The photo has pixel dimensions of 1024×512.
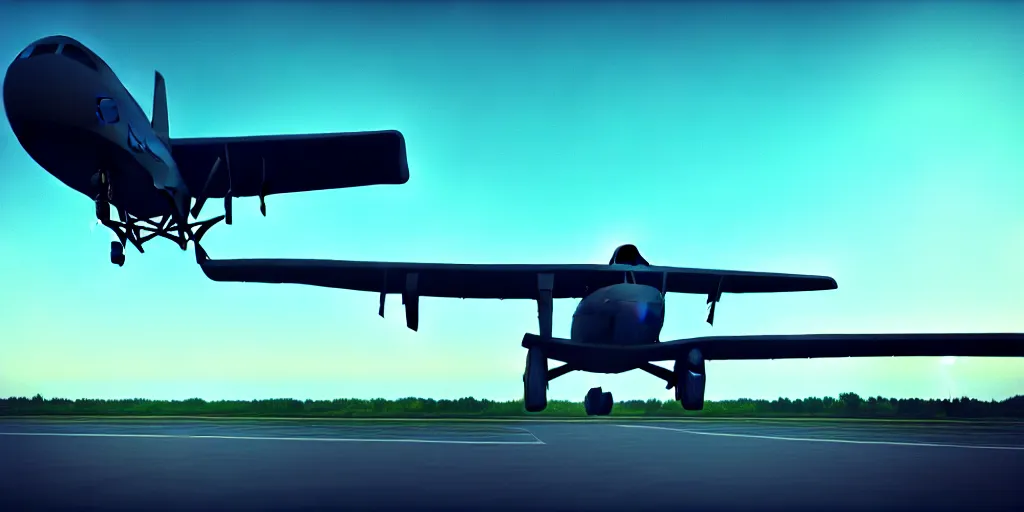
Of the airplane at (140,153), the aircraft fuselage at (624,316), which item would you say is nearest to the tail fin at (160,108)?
the airplane at (140,153)

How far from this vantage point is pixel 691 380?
24438 millimetres

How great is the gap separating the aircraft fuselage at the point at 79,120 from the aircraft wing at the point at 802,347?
11.9 metres

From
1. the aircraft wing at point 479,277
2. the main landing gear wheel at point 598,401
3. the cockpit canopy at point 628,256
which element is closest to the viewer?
the aircraft wing at point 479,277

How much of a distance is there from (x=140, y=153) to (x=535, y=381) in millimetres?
12659

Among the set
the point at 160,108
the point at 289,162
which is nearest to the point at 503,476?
the point at 289,162

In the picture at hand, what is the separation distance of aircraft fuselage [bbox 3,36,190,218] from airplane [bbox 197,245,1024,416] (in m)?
3.35

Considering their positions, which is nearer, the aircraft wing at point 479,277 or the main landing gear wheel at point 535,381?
the main landing gear wheel at point 535,381

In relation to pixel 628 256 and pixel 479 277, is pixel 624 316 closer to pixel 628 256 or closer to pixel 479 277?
pixel 628 256

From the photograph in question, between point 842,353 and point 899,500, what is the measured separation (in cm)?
1703

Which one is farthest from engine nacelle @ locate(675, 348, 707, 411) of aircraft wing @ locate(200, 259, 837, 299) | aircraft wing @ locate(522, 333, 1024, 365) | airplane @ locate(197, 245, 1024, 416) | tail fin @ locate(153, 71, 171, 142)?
tail fin @ locate(153, 71, 171, 142)

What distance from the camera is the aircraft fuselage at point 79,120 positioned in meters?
16.6

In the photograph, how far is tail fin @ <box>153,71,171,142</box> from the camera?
2369 cm

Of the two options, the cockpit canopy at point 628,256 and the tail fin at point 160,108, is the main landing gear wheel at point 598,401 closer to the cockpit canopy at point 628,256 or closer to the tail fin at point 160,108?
the cockpit canopy at point 628,256

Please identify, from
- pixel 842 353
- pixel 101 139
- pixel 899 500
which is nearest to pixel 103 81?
pixel 101 139
